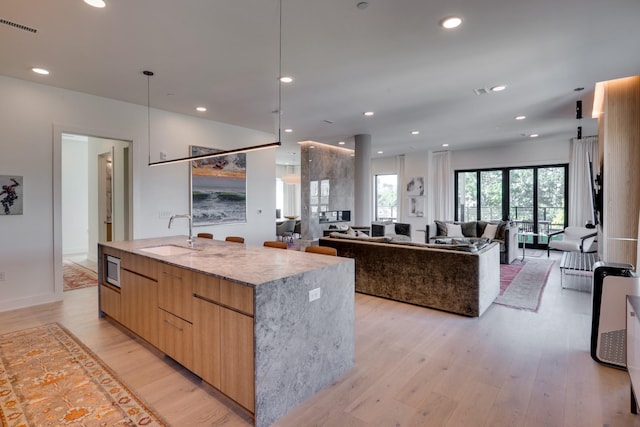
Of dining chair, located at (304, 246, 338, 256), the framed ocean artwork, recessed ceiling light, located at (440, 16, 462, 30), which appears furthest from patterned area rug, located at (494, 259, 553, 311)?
the framed ocean artwork

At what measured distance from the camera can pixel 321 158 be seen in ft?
28.0

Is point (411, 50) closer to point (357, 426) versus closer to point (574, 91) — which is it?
point (574, 91)

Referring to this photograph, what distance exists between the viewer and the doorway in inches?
218

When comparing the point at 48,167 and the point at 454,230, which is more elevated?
the point at 48,167

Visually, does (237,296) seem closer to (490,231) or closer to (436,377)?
(436,377)

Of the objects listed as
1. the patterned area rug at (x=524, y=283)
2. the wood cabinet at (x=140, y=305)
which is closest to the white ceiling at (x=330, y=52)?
the wood cabinet at (x=140, y=305)

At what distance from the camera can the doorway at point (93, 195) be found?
554 cm

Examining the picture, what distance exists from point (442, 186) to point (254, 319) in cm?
932

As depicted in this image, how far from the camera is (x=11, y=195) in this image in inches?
157

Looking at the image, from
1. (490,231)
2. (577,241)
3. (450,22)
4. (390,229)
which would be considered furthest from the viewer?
(390,229)

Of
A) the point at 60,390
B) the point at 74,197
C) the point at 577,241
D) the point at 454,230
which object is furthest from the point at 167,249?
the point at 577,241

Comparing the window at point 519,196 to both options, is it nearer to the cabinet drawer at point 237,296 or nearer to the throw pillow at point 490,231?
the throw pillow at point 490,231

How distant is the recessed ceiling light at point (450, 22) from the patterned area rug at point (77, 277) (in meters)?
5.98

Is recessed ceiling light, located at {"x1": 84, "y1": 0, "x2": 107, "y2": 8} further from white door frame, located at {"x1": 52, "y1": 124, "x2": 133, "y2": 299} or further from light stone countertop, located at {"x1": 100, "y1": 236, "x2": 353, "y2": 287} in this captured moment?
white door frame, located at {"x1": 52, "y1": 124, "x2": 133, "y2": 299}
